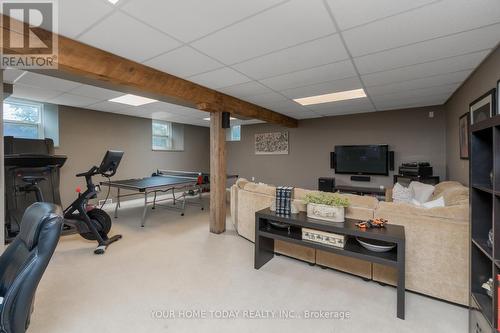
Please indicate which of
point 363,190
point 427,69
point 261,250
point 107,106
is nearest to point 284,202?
point 261,250

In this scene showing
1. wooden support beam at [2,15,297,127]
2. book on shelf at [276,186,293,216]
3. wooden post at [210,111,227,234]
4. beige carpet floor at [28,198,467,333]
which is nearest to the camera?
beige carpet floor at [28,198,467,333]

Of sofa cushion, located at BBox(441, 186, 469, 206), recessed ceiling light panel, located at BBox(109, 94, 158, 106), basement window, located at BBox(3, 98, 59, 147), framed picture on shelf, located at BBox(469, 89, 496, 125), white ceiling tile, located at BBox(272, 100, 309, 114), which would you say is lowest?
A: sofa cushion, located at BBox(441, 186, 469, 206)

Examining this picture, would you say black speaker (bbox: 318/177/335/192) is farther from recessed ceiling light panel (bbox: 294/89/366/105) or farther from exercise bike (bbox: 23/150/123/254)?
exercise bike (bbox: 23/150/123/254)

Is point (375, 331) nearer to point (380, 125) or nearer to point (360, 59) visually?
point (360, 59)

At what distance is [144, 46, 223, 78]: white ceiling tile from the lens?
238 cm

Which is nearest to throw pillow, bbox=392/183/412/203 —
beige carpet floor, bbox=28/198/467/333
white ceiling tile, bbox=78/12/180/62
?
beige carpet floor, bbox=28/198/467/333

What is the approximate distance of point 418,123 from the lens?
16.6ft

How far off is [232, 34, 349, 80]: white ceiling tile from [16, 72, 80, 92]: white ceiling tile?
2.64 m

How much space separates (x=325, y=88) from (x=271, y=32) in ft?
6.03

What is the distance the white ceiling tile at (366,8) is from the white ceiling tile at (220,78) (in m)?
1.41

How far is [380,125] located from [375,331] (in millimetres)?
4905

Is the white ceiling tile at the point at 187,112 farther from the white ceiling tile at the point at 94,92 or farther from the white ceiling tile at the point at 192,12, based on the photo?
the white ceiling tile at the point at 192,12

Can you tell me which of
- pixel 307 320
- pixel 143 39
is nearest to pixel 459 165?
pixel 307 320

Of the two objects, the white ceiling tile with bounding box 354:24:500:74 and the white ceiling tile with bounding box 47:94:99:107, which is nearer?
the white ceiling tile with bounding box 354:24:500:74
